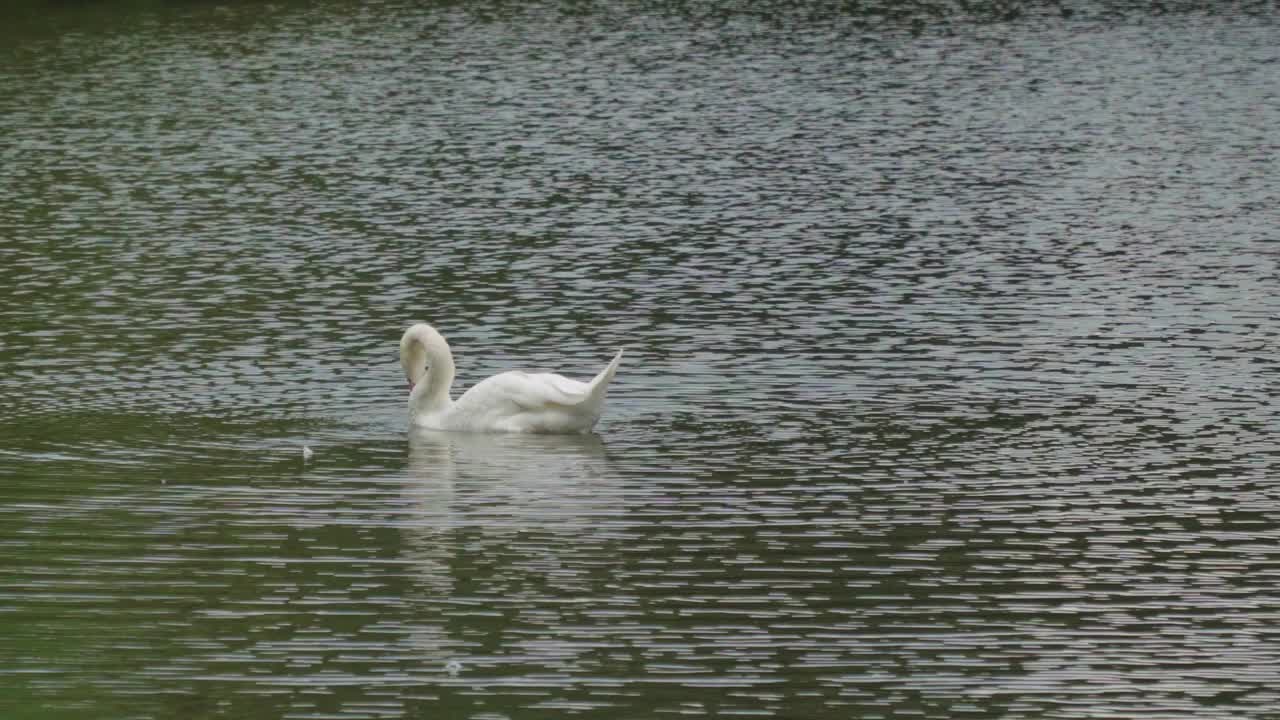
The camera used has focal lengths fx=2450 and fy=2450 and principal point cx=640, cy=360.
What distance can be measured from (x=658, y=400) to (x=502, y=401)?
1.71 m

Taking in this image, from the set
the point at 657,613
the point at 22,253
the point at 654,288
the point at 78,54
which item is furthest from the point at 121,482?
the point at 78,54

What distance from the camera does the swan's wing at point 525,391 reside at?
68.4ft

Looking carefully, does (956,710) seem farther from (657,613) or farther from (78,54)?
(78,54)

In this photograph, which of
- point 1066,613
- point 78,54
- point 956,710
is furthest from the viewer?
point 78,54

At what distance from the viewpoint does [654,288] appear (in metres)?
28.2

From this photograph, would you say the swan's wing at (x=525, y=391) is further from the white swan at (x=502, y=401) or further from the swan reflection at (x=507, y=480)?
the swan reflection at (x=507, y=480)

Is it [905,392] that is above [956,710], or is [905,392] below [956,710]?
below

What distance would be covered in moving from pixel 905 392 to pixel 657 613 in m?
7.39

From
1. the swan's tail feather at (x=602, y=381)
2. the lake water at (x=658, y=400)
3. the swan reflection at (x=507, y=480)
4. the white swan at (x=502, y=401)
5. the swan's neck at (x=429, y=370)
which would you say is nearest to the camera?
the lake water at (x=658, y=400)

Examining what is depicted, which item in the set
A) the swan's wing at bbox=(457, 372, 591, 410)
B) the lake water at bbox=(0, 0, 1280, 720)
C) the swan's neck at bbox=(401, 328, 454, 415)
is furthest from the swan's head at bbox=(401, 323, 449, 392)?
the swan's wing at bbox=(457, 372, 591, 410)

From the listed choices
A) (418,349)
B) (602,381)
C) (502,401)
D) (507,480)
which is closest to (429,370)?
(418,349)

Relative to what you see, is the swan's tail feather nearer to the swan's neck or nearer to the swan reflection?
the swan reflection

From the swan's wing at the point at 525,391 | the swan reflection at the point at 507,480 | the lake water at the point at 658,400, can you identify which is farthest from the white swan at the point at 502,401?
the lake water at the point at 658,400

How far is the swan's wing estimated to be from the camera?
20844 millimetres
